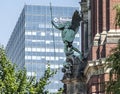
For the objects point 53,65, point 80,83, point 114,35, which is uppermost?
point 114,35

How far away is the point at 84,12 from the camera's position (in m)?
49.3

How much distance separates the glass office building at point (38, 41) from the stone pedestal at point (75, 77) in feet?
336

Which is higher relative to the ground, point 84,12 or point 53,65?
point 84,12

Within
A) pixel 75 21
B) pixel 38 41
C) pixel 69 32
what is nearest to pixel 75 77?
pixel 69 32

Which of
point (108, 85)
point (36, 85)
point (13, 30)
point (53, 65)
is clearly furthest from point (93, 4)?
point (13, 30)

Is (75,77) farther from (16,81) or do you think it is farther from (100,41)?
(16,81)

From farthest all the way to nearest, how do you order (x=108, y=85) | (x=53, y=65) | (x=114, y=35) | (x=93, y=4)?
1. (x=53, y=65)
2. (x=93, y=4)
3. (x=114, y=35)
4. (x=108, y=85)

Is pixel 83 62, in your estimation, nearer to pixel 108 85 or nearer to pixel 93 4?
pixel 93 4

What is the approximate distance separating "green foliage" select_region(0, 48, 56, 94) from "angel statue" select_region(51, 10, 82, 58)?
1528 centimetres

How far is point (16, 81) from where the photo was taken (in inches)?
1256

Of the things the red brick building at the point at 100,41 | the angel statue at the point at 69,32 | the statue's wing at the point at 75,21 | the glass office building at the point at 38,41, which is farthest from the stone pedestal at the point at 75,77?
the glass office building at the point at 38,41

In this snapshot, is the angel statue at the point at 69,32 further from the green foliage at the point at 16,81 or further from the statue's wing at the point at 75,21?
the green foliage at the point at 16,81

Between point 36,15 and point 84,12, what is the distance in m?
126

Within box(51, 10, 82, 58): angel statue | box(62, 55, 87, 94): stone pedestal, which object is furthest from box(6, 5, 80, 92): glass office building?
box(62, 55, 87, 94): stone pedestal
